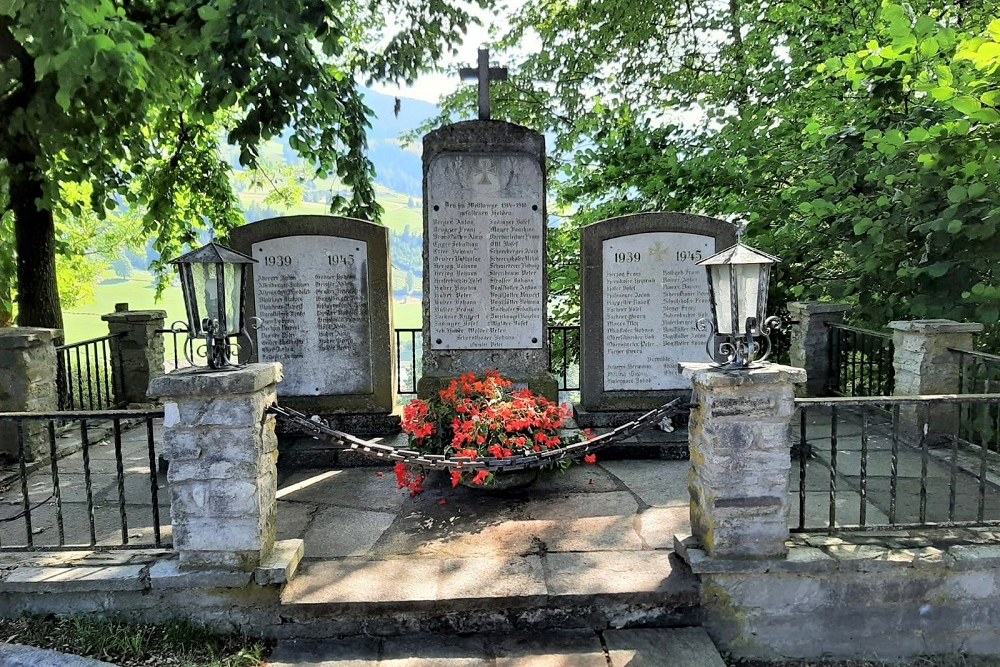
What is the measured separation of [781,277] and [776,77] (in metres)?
3.01

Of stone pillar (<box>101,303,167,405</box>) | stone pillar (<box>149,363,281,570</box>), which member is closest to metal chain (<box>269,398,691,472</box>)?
stone pillar (<box>149,363,281,570</box>)

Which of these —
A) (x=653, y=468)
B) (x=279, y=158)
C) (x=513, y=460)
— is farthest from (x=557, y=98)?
(x=513, y=460)

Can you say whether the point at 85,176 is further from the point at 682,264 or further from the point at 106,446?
the point at 682,264

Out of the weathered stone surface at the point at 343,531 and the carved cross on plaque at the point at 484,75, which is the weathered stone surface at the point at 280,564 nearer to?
the weathered stone surface at the point at 343,531

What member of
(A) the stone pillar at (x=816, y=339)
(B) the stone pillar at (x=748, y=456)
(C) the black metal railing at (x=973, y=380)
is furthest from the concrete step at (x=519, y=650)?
(A) the stone pillar at (x=816, y=339)

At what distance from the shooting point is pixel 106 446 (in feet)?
19.9

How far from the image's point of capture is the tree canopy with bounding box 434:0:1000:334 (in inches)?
192

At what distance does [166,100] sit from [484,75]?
439 cm

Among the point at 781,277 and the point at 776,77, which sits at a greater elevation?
the point at 776,77

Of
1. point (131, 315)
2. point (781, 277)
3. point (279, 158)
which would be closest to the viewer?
point (131, 315)

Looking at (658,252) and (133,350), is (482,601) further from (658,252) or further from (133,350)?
(133,350)

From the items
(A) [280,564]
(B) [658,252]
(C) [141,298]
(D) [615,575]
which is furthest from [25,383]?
(C) [141,298]

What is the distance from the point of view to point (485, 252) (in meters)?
5.58

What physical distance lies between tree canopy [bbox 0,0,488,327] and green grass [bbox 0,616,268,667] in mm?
4053
